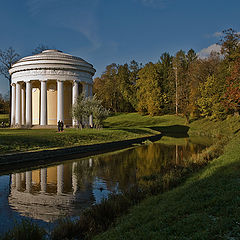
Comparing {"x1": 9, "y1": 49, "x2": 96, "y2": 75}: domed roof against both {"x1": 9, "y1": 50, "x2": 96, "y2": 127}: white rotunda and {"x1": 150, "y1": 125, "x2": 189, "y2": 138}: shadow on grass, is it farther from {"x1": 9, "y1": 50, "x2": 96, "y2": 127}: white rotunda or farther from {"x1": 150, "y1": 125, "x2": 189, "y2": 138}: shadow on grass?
{"x1": 150, "y1": 125, "x2": 189, "y2": 138}: shadow on grass

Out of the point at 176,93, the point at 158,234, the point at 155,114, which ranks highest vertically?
the point at 176,93

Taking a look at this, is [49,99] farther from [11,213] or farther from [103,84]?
[103,84]

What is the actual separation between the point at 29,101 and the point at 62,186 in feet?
102

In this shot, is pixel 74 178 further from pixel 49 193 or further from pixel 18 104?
pixel 18 104

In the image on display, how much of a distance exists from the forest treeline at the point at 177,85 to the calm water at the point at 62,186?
14510 mm

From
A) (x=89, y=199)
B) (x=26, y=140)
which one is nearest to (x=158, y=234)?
(x=89, y=199)

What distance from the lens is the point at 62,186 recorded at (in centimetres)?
1134

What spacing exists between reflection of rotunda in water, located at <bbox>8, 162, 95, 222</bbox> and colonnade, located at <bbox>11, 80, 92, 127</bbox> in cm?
2460

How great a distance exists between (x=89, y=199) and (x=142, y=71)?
66.6 meters

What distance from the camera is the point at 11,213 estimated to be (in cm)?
786

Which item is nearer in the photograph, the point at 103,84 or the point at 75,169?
the point at 75,169

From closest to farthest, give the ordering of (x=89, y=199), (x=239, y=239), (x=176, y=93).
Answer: (x=239, y=239) < (x=89, y=199) < (x=176, y=93)

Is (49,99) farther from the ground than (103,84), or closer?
closer

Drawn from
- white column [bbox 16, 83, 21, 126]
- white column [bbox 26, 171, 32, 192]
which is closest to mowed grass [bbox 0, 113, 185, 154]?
white column [bbox 26, 171, 32, 192]
